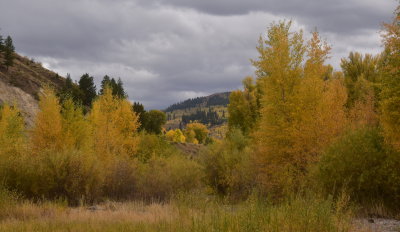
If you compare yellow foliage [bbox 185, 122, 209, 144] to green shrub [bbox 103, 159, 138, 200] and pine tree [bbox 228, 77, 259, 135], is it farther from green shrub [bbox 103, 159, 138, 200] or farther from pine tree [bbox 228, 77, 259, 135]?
green shrub [bbox 103, 159, 138, 200]

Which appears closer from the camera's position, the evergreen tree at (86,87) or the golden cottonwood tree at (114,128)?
the golden cottonwood tree at (114,128)

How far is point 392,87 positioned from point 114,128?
24.3 m

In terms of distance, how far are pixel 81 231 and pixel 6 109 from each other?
33.3m

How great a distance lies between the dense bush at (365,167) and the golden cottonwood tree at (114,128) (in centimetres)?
1855

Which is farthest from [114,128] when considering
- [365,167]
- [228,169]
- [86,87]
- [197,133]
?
[197,133]

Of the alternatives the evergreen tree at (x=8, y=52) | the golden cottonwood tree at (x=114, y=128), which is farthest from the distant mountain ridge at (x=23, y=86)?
the golden cottonwood tree at (x=114, y=128)

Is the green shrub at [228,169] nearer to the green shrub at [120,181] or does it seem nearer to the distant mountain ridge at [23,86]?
the green shrub at [120,181]

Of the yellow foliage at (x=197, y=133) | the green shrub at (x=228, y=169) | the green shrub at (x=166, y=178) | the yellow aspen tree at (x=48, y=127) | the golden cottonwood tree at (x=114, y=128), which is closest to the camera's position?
the green shrub at (x=166, y=178)

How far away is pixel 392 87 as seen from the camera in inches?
501

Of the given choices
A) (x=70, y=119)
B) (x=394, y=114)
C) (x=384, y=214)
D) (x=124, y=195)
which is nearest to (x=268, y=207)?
(x=394, y=114)

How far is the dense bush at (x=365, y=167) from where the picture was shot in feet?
45.1

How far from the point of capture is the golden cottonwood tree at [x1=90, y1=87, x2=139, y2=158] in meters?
30.3

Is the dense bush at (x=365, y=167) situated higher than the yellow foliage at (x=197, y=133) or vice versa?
the yellow foliage at (x=197, y=133)

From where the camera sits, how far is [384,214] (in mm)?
14039
